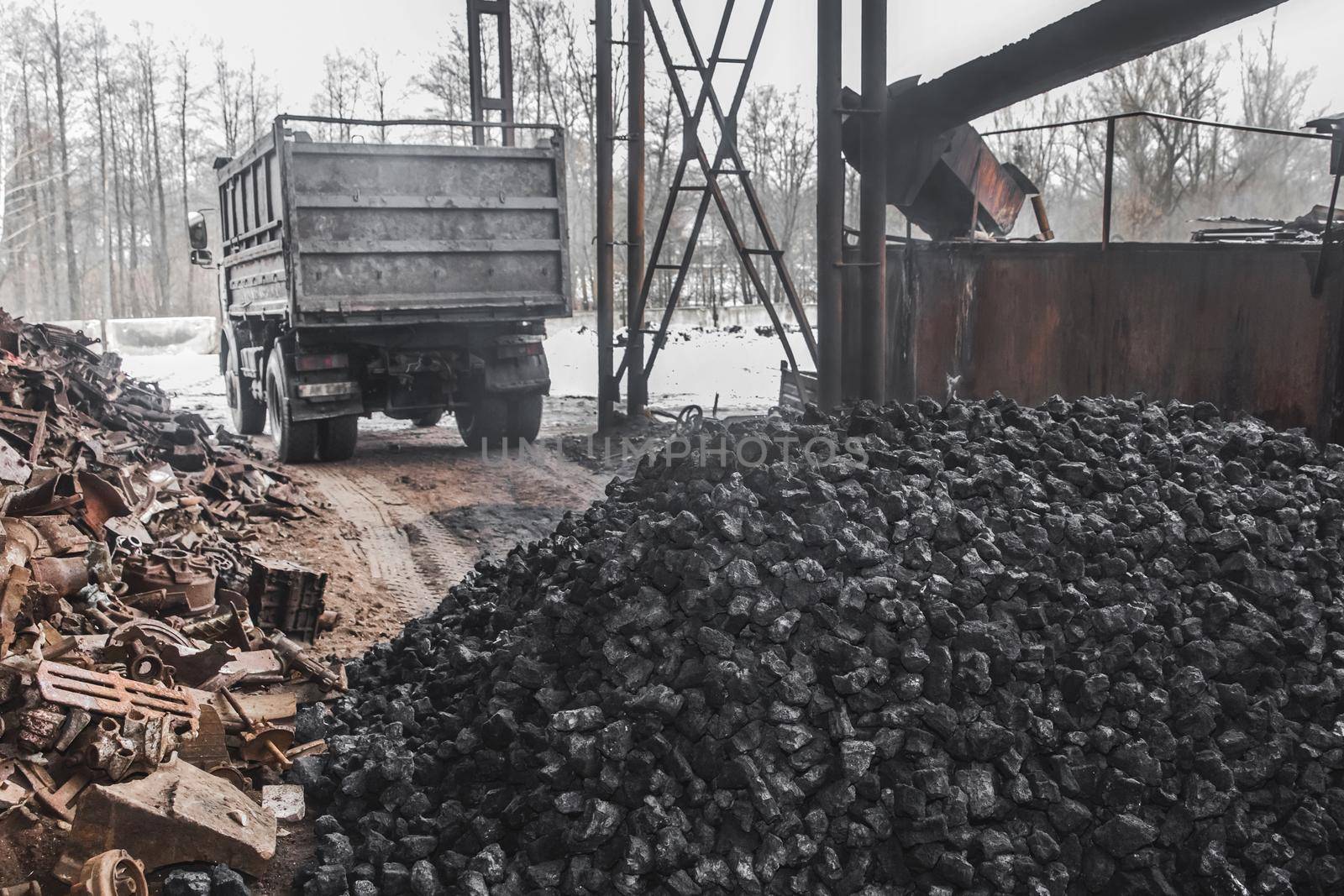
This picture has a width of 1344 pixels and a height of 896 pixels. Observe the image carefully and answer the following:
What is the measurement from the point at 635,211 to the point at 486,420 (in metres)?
2.76

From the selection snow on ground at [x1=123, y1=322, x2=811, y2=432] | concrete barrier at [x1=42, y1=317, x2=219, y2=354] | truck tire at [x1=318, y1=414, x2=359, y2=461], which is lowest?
truck tire at [x1=318, y1=414, x2=359, y2=461]

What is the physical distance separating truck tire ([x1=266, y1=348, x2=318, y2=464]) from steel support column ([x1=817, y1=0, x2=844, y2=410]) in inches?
206

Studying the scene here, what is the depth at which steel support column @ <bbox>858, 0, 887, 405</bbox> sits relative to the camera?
665 centimetres

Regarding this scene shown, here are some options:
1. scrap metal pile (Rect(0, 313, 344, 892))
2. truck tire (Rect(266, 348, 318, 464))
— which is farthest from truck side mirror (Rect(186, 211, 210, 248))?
scrap metal pile (Rect(0, 313, 344, 892))

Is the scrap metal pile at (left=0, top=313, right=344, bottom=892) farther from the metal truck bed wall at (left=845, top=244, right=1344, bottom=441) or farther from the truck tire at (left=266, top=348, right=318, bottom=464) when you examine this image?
the metal truck bed wall at (left=845, top=244, right=1344, bottom=441)

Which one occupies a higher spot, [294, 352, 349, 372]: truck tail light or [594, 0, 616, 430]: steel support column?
[594, 0, 616, 430]: steel support column

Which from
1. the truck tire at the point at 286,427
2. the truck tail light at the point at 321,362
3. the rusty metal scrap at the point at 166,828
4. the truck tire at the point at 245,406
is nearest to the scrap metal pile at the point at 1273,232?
the rusty metal scrap at the point at 166,828

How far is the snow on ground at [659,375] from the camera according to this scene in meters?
14.2

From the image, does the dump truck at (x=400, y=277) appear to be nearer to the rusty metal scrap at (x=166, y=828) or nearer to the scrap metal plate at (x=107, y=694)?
the scrap metal plate at (x=107, y=694)

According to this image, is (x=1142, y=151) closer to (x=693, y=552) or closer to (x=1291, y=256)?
(x=1291, y=256)

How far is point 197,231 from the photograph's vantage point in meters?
12.7

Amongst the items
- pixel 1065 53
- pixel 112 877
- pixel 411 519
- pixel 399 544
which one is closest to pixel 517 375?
pixel 411 519

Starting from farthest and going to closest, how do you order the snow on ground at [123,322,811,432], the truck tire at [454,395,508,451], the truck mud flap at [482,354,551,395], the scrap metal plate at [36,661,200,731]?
the snow on ground at [123,322,811,432] → the truck tire at [454,395,508,451] → the truck mud flap at [482,354,551,395] → the scrap metal plate at [36,661,200,731]

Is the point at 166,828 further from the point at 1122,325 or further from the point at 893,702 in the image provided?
the point at 1122,325
